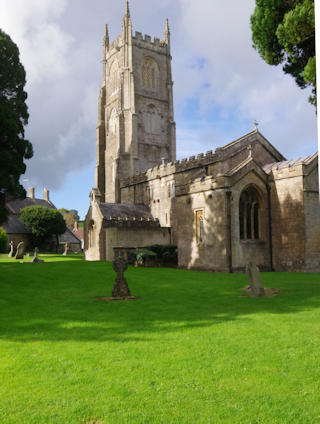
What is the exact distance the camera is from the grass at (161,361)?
4.07 meters

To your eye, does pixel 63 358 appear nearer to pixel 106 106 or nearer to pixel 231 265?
pixel 231 265

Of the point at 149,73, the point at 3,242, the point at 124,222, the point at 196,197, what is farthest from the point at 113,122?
the point at 196,197

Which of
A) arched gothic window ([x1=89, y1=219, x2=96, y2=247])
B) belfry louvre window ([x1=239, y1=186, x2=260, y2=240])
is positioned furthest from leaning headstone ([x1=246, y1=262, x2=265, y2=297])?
arched gothic window ([x1=89, y1=219, x2=96, y2=247])

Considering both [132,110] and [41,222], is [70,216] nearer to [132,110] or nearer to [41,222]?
[41,222]

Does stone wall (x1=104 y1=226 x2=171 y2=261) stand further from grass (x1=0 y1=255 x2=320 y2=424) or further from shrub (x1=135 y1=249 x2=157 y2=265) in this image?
grass (x1=0 y1=255 x2=320 y2=424)

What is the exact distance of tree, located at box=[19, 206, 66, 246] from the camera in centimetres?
4731

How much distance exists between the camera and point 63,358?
579 cm

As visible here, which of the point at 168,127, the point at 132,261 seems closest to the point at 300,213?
the point at 132,261

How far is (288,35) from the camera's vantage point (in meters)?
10.9

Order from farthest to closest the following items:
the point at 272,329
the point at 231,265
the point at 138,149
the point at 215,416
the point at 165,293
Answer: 1. the point at 138,149
2. the point at 231,265
3. the point at 165,293
4. the point at 272,329
5. the point at 215,416

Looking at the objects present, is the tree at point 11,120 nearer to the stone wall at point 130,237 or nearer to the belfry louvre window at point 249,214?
the stone wall at point 130,237

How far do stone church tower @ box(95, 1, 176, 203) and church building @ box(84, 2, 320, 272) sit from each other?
0.48 feet

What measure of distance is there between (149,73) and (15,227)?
1098 inches

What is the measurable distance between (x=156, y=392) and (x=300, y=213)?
18281 millimetres
